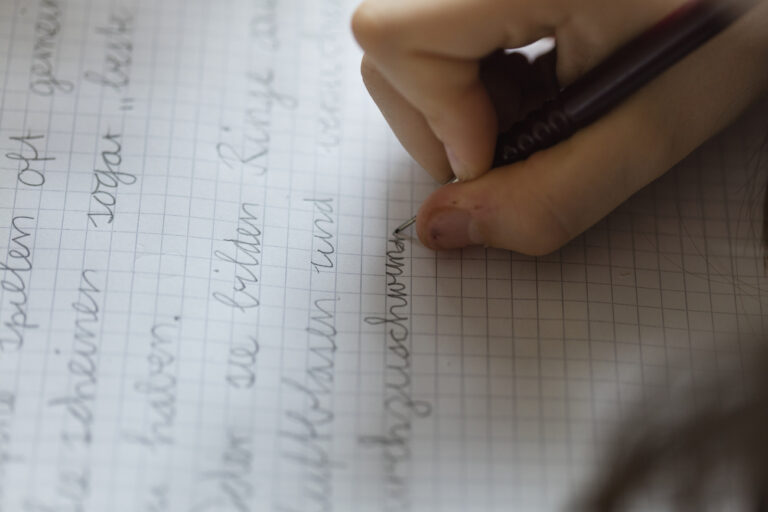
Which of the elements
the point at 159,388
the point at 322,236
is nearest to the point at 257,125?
the point at 322,236

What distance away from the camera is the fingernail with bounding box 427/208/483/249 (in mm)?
483

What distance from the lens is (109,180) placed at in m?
0.52

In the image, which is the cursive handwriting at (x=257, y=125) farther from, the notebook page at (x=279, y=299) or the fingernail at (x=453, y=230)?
the fingernail at (x=453, y=230)

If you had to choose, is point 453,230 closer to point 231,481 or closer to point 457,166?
point 457,166

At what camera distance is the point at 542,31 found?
1.49 ft

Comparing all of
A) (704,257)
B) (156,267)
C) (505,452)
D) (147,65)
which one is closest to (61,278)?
(156,267)

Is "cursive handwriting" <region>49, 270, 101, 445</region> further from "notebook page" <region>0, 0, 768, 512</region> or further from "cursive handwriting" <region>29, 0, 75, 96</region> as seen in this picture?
"cursive handwriting" <region>29, 0, 75, 96</region>

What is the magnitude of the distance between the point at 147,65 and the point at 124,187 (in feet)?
0.41

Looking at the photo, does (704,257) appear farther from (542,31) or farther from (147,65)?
(147,65)

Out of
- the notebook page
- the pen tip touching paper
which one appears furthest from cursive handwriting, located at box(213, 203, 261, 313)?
the pen tip touching paper

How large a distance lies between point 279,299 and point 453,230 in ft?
0.45

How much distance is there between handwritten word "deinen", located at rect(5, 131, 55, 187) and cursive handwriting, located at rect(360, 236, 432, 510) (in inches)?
10.9

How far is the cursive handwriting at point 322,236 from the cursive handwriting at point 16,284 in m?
0.20

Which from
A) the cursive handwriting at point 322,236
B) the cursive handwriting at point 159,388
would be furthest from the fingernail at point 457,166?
the cursive handwriting at point 159,388
